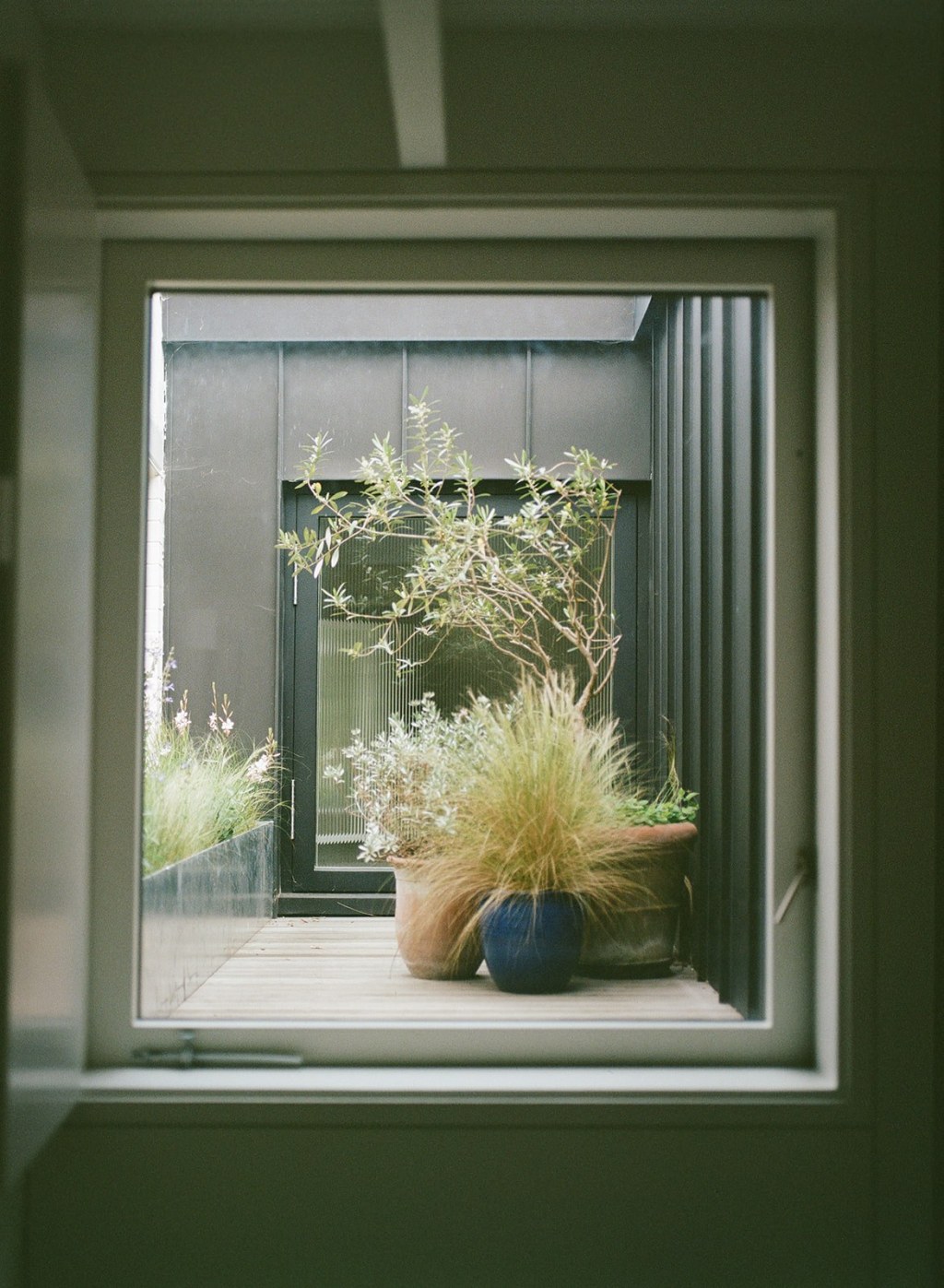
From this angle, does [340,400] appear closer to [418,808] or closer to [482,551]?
[482,551]

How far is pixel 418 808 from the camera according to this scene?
243 cm

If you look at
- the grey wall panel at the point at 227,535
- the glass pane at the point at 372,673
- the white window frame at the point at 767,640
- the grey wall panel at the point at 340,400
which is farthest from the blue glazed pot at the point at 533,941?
the grey wall panel at the point at 340,400

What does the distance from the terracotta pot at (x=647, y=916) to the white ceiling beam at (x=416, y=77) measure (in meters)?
1.46

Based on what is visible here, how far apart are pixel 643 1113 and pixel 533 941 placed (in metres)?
0.44

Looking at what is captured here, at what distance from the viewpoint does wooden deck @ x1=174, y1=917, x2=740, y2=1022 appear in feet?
6.84

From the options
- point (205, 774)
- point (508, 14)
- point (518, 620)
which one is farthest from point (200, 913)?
point (508, 14)

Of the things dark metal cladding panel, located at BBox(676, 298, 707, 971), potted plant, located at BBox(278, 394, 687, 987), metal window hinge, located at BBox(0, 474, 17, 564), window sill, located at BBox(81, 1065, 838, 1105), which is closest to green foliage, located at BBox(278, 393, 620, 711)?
potted plant, located at BBox(278, 394, 687, 987)

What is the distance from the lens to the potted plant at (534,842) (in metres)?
2.24

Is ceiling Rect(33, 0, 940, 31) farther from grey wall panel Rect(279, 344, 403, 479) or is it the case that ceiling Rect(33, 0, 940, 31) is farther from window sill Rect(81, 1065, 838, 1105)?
window sill Rect(81, 1065, 838, 1105)

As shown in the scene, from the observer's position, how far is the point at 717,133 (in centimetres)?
192

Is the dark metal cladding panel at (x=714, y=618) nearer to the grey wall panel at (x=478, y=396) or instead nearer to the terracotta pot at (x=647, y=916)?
the terracotta pot at (x=647, y=916)

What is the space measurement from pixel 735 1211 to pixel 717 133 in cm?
194

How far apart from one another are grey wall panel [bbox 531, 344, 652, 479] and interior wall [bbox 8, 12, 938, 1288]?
65cm

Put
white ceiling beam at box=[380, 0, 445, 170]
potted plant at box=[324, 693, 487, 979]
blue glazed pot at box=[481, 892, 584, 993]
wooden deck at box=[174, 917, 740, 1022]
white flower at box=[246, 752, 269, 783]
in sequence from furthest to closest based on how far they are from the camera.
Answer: white flower at box=[246, 752, 269, 783], potted plant at box=[324, 693, 487, 979], blue glazed pot at box=[481, 892, 584, 993], wooden deck at box=[174, 917, 740, 1022], white ceiling beam at box=[380, 0, 445, 170]
